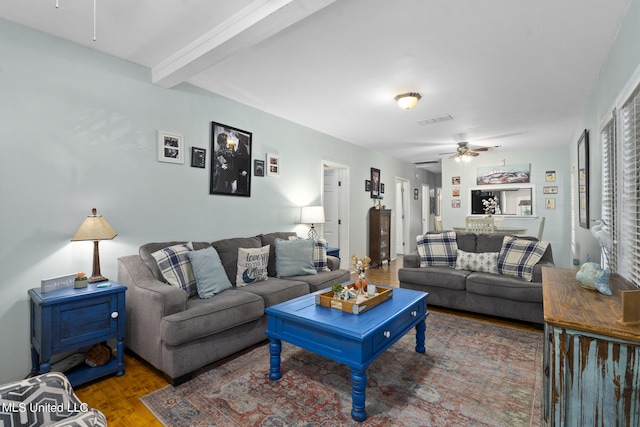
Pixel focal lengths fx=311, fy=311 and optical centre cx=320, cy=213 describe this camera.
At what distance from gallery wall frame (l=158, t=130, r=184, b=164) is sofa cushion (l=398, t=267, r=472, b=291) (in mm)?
2927

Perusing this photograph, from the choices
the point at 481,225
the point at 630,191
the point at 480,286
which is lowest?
the point at 480,286

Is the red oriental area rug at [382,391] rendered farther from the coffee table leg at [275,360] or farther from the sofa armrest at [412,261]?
the sofa armrest at [412,261]

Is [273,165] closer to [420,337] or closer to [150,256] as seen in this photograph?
[150,256]

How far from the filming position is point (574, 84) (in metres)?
3.24

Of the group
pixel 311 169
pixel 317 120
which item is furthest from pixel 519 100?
pixel 311 169

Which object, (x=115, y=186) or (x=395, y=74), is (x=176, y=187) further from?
(x=395, y=74)

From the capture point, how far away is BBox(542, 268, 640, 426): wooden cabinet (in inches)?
43.5

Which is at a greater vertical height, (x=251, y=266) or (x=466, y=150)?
(x=466, y=150)

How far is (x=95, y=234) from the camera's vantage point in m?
2.30

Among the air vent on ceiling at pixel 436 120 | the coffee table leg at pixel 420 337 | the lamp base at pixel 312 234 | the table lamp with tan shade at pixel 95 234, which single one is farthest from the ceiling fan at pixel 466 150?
the table lamp with tan shade at pixel 95 234

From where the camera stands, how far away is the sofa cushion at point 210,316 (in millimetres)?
2111

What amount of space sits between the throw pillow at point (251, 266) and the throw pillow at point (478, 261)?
2.37m

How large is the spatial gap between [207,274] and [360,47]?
2.30 m

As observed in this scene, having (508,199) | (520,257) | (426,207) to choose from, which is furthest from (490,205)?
(520,257)
